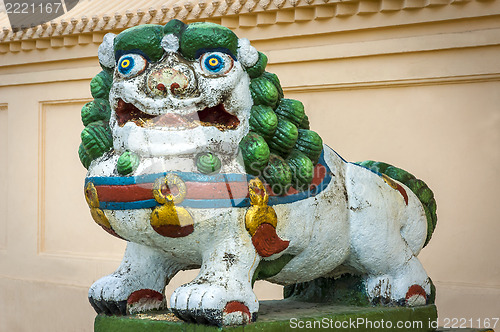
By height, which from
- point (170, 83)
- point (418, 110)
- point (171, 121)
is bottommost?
point (171, 121)

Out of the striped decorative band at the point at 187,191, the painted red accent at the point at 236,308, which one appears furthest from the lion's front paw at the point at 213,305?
the striped decorative band at the point at 187,191

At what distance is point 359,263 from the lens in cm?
255

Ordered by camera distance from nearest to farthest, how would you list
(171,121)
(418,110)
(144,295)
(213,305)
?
(213,305) → (171,121) → (144,295) → (418,110)

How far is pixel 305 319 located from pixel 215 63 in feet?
2.60

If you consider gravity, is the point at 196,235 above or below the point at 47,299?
above

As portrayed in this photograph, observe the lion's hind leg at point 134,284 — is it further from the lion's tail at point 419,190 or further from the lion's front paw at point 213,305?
the lion's tail at point 419,190

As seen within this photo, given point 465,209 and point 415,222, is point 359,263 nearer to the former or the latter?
point 415,222

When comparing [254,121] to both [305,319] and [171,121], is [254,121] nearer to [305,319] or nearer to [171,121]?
[171,121]

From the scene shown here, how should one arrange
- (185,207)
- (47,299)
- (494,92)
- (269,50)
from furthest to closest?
(47,299), (269,50), (494,92), (185,207)

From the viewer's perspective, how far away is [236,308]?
6.96ft

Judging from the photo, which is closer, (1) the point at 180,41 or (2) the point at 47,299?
(1) the point at 180,41

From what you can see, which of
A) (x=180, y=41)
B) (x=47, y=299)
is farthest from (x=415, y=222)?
(x=47, y=299)

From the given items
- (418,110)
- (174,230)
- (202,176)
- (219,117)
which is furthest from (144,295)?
(418,110)

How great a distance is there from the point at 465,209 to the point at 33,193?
3.22m
